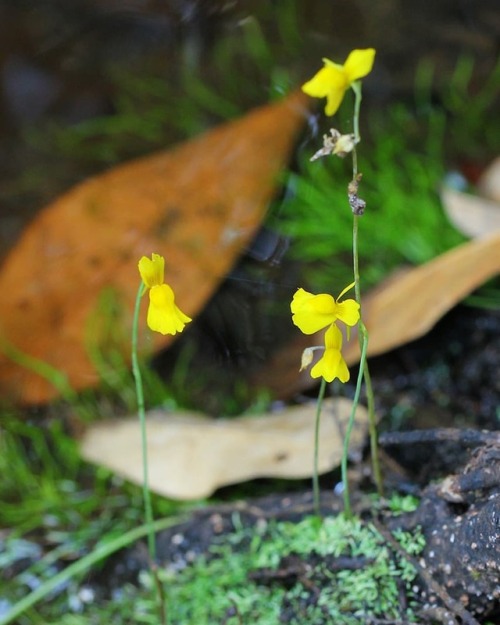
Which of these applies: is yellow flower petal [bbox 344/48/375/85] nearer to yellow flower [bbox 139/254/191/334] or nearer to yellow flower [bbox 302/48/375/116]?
yellow flower [bbox 302/48/375/116]

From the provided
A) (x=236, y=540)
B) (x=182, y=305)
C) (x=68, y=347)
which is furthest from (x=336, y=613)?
(x=68, y=347)

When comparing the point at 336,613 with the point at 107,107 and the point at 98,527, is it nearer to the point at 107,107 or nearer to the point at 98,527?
the point at 98,527

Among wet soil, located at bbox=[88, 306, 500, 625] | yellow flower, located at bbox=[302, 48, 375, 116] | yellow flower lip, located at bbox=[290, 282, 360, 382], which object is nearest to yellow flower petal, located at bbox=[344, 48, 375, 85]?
yellow flower, located at bbox=[302, 48, 375, 116]

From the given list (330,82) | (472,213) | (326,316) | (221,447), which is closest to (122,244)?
(221,447)

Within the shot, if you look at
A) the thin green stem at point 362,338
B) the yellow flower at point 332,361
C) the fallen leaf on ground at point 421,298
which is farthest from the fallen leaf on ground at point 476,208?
the yellow flower at point 332,361

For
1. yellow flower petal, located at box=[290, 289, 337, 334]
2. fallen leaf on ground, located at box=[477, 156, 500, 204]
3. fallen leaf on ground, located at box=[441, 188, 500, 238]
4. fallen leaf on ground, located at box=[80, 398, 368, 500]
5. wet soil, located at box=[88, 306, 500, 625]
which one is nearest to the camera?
yellow flower petal, located at box=[290, 289, 337, 334]

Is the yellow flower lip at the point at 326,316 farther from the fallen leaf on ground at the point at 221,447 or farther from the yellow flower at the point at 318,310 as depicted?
the fallen leaf on ground at the point at 221,447
